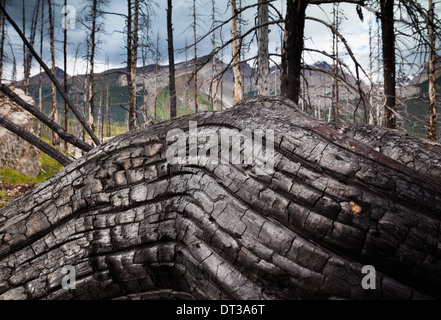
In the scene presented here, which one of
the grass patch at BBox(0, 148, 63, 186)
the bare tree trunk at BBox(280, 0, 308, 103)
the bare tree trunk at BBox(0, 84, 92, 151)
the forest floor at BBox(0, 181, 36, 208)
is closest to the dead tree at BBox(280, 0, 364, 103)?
the bare tree trunk at BBox(280, 0, 308, 103)

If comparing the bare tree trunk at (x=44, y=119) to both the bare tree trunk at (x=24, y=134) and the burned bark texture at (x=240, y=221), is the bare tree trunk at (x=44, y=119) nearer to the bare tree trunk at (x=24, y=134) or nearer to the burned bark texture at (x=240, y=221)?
the bare tree trunk at (x=24, y=134)

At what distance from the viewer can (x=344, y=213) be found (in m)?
0.90

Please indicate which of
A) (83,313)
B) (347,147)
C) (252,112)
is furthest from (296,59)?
(83,313)

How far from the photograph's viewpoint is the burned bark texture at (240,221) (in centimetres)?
85

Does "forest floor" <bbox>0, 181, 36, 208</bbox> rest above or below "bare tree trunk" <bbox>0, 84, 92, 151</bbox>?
below

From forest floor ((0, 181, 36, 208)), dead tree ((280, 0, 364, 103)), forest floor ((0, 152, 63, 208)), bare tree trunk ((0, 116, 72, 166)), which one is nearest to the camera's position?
bare tree trunk ((0, 116, 72, 166))

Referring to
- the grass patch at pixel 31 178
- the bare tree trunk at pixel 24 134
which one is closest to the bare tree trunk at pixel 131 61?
the grass patch at pixel 31 178

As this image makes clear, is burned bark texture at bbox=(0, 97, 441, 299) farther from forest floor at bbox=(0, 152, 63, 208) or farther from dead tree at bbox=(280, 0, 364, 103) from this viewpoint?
forest floor at bbox=(0, 152, 63, 208)

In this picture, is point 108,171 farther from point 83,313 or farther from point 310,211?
point 310,211

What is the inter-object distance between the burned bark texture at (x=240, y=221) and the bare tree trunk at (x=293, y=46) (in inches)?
70.0

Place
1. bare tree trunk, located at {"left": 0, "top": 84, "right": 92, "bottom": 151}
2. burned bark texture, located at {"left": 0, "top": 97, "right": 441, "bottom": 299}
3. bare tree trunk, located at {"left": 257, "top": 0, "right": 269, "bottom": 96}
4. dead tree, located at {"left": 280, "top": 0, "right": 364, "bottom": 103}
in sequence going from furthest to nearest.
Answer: bare tree trunk, located at {"left": 257, "top": 0, "right": 269, "bottom": 96}
dead tree, located at {"left": 280, "top": 0, "right": 364, "bottom": 103}
bare tree trunk, located at {"left": 0, "top": 84, "right": 92, "bottom": 151}
burned bark texture, located at {"left": 0, "top": 97, "right": 441, "bottom": 299}

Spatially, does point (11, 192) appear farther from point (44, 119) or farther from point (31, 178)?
point (44, 119)

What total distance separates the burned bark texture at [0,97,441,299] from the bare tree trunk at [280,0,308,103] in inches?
70.0

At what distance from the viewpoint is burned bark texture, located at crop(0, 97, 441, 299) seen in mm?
855
